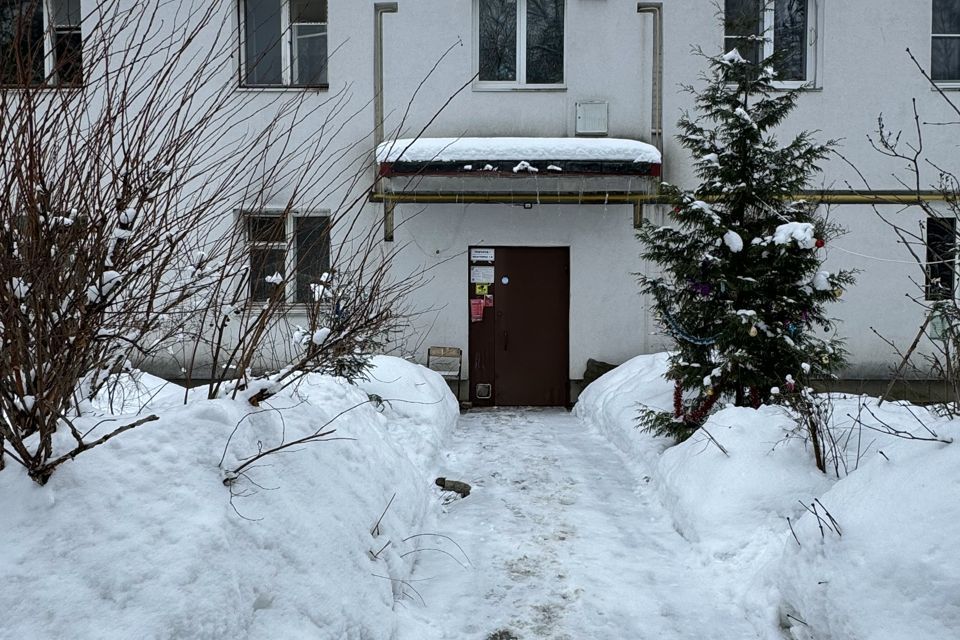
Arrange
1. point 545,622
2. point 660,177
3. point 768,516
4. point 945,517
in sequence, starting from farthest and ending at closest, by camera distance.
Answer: point 660,177 → point 768,516 → point 545,622 → point 945,517

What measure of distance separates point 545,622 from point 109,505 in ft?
7.10

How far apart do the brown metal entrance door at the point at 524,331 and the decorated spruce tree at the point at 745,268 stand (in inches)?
144

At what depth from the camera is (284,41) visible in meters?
10.0

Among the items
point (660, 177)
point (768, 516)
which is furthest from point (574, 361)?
point (768, 516)

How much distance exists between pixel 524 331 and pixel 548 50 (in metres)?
3.88

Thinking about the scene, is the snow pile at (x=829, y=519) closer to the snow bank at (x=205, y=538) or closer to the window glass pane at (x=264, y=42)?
the snow bank at (x=205, y=538)

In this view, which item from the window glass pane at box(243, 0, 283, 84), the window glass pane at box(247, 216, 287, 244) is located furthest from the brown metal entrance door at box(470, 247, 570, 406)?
the window glass pane at box(247, 216, 287, 244)

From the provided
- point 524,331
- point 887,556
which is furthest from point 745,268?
point 524,331

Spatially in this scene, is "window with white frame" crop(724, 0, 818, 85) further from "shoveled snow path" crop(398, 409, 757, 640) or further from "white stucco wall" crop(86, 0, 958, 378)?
"shoveled snow path" crop(398, 409, 757, 640)

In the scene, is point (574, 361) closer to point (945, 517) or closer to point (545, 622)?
point (545, 622)

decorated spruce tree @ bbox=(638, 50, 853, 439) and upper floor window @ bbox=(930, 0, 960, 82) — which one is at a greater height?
upper floor window @ bbox=(930, 0, 960, 82)

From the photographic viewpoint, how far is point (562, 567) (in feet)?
14.2

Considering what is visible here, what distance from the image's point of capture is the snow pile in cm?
272

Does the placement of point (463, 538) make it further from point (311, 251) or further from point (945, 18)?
point (945, 18)
